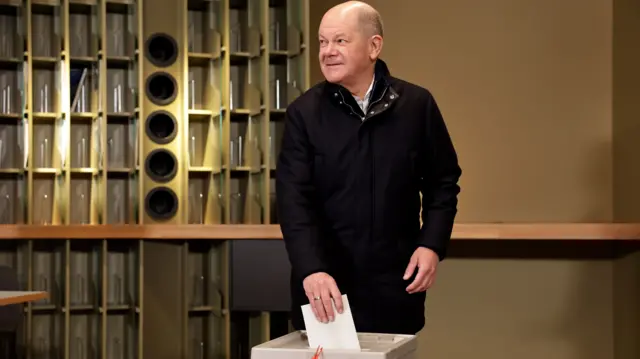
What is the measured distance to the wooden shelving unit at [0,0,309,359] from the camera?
4.96 metres

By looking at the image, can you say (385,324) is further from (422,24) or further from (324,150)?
(422,24)

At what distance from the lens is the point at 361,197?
7.17 ft

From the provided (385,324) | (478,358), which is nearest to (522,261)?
(478,358)

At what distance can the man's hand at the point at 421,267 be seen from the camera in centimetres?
217

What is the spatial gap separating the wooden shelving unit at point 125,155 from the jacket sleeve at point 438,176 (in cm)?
270

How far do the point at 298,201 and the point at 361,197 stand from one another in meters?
0.14

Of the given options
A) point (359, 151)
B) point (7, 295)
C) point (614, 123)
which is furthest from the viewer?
point (614, 123)

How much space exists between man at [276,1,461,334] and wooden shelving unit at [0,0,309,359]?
2.72 metres

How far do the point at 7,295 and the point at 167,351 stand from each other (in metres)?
1.78

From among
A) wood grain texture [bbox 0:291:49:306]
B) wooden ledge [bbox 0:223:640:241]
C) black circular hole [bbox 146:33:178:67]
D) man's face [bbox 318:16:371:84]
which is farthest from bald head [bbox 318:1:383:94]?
black circular hole [bbox 146:33:178:67]

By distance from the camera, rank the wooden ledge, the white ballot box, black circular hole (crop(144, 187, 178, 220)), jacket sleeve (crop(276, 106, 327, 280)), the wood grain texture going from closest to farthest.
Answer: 1. the white ballot box
2. jacket sleeve (crop(276, 106, 327, 280))
3. the wood grain texture
4. the wooden ledge
5. black circular hole (crop(144, 187, 178, 220))

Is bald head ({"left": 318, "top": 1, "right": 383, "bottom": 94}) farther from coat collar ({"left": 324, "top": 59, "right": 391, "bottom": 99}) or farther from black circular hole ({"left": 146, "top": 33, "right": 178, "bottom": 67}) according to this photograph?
black circular hole ({"left": 146, "top": 33, "right": 178, "bottom": 67})

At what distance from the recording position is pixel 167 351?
4.97 metres

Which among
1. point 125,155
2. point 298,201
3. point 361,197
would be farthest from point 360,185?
point 125,155
